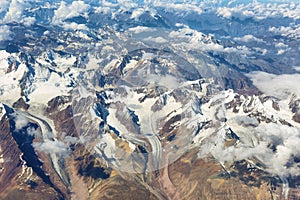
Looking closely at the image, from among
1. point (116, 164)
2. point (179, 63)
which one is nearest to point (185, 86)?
point (179, 63)

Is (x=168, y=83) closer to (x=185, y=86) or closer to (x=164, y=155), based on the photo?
(x=185, y=86)

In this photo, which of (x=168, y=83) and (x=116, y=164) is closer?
(x=168, y=83)

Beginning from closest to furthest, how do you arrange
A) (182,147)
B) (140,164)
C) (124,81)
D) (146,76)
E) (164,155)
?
(182,147) < (124,81) < (164,155) < (146,76) < (140,164)

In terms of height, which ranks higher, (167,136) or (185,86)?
(185,86)

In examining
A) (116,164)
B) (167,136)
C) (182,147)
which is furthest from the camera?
(116,164)

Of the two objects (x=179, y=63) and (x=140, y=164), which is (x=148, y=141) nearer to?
(x=140, y=164)

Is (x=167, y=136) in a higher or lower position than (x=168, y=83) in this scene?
lower

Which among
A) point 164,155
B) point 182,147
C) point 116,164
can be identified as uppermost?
point 182,147

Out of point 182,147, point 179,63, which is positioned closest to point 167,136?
point 179,63

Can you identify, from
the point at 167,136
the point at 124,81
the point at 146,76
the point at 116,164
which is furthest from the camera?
the point at 116,164
